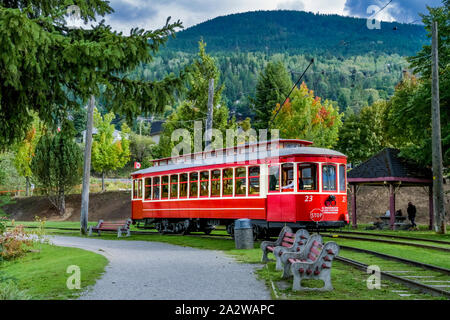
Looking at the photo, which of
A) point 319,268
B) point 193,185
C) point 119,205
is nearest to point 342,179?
point 193,185

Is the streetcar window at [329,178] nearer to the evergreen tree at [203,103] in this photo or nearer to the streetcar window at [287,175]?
the streetcar window at [287,175]

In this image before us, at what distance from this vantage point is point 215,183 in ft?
67.5

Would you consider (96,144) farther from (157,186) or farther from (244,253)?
(244,253)

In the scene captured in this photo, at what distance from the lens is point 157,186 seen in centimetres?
2572

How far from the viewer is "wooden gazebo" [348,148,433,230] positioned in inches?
1088

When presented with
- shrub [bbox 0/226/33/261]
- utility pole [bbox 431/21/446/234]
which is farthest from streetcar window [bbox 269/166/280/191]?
utility pole [bbox 431/21/446/234]

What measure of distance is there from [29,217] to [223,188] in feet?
112

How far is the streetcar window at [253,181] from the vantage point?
18.4m

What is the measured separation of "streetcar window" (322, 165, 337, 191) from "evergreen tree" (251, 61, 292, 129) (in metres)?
52.1

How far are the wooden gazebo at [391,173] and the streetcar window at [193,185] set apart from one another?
33.7 ft

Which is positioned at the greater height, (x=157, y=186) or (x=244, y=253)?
(x=157, y=186)

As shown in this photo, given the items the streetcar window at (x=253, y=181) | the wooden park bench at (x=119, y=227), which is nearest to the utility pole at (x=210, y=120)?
the wooden park bench at (x=119, y=227)
